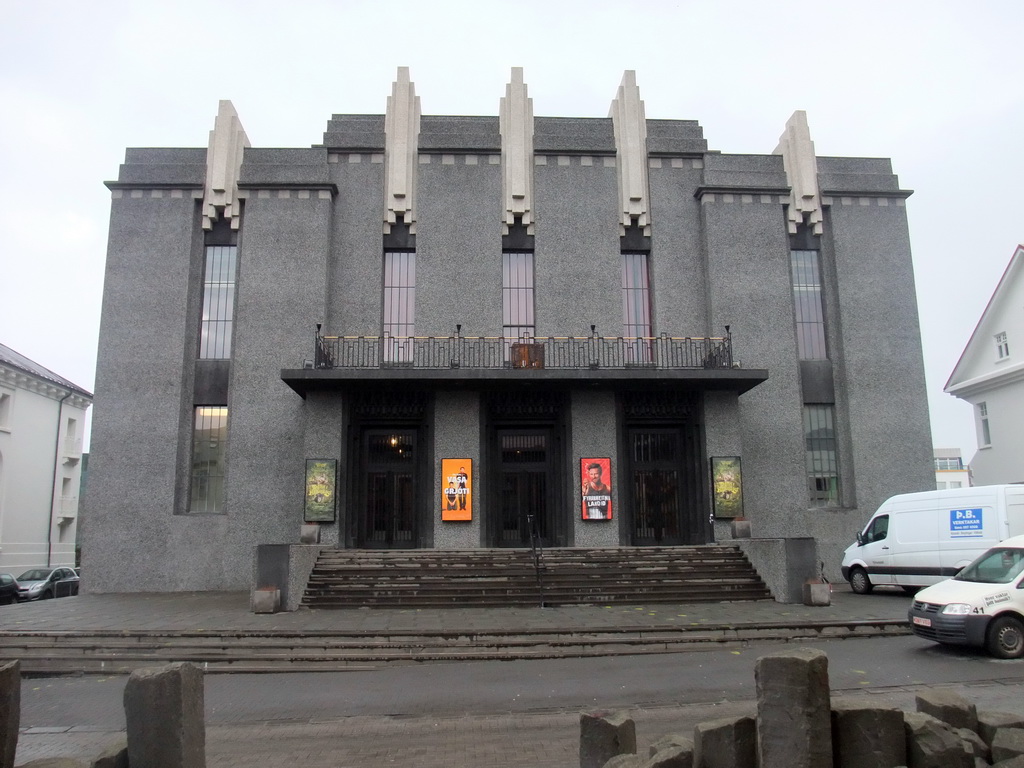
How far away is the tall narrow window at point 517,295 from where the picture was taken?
2256 cm

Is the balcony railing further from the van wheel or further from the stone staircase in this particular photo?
the van wheel

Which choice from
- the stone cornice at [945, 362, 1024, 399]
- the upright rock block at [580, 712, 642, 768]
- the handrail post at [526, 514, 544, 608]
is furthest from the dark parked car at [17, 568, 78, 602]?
the stone cornice at [945, 362, 1024, 399]

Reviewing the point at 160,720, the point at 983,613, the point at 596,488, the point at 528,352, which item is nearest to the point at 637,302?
the point at 528,352

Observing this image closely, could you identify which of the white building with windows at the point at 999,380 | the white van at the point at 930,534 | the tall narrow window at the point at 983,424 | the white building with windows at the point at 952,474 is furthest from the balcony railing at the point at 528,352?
the white building with windows at the point at 952,474

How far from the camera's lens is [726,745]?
16.1ft

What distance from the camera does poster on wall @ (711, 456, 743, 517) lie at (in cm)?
2030

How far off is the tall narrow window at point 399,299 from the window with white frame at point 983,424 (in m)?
23.9

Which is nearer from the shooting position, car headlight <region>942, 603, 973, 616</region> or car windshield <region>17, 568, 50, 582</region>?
car headlight <region>942, 603, 973, 616</region>

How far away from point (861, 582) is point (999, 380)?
1574cm

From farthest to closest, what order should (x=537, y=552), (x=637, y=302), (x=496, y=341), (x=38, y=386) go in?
(x=38, y=386) < (x=637, y=302) < (x=496, y=341) < (x=537, y=552)

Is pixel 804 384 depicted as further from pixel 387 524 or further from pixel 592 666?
pixel 592 666

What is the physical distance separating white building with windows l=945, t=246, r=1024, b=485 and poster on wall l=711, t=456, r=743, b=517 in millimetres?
14920

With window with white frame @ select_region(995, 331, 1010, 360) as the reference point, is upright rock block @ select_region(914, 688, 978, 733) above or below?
below

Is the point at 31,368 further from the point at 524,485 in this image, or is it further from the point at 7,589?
the point at 524,485
